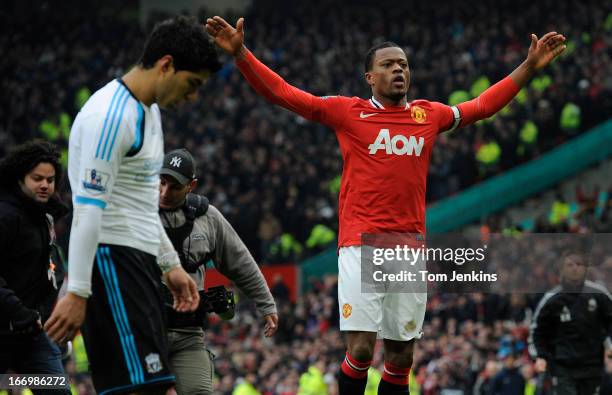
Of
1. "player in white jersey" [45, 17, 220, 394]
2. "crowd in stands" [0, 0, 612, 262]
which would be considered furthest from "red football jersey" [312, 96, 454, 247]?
"crowd in stands" [0, 0, 612, 262]

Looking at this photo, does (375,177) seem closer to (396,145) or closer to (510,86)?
(396,145)

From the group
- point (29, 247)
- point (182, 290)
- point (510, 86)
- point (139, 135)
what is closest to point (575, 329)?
point (510, 86)

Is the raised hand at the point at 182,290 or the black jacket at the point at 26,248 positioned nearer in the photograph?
the raised hand at the point at 182,290

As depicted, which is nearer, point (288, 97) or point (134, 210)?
point (134, 210)

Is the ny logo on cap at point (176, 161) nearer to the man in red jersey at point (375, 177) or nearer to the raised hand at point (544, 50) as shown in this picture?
the man in red jersey at point (375, 177)

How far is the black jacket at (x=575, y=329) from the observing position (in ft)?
32.7

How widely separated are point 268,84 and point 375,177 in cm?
83

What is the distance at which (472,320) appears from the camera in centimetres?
1612

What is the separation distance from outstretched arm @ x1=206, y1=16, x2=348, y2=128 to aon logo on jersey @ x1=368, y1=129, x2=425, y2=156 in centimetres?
29

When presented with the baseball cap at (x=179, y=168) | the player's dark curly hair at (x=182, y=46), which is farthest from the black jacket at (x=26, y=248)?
the player's dark curly hair at (x=182, y=46)

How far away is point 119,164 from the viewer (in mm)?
4594

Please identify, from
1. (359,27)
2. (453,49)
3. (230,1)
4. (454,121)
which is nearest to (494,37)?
(453,49)

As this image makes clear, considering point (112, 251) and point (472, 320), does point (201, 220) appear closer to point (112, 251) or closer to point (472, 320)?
point (112, 251)

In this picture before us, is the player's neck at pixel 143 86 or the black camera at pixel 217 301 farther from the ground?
the player's neck at pixel 143 86
